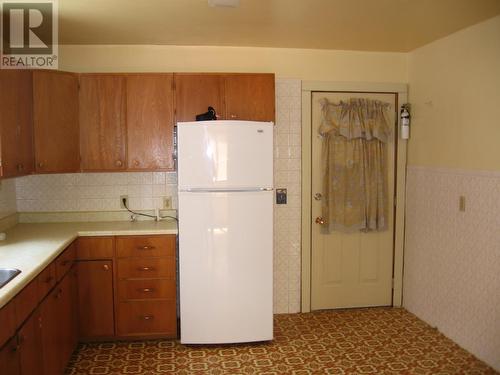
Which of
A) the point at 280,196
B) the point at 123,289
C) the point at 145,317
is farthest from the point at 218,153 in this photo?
the point at 145,317

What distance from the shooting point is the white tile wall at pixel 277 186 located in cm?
353

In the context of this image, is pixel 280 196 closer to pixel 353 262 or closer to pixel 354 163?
pixel 354 163

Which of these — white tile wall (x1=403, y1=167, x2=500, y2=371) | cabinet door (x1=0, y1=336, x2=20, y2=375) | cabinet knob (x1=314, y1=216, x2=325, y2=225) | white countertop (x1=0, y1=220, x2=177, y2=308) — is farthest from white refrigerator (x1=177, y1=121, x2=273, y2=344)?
Result: white tile wall (x1=403, y1=167, x2=500, y2=371)

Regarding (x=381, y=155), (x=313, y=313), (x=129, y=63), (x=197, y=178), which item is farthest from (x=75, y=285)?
(x=381, y=155)

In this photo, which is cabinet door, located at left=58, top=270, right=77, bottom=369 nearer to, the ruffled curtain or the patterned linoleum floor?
the patterned linoleum floor

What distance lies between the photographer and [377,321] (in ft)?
11.9

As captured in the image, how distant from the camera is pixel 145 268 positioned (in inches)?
124

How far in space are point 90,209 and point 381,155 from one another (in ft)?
8.64

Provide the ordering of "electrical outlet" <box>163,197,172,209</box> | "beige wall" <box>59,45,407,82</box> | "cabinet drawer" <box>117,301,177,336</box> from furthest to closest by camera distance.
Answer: "electrical outlet" <box>163,197,172,209</box> → "beige wall" <box>59,45,407,82</box> → "cabinet drawer" <box>117,301,177,336</box>

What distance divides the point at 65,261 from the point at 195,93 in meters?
1.57

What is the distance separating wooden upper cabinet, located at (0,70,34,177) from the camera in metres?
2.57

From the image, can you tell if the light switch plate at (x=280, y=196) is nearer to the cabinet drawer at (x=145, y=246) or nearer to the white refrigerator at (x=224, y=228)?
the white refrigerator at (x=224, y=228)

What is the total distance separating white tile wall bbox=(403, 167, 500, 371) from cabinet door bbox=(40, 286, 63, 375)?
2828 mm

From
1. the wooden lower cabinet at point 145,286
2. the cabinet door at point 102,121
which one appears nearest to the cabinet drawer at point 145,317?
the wooden lower cabinet at point 145,286
